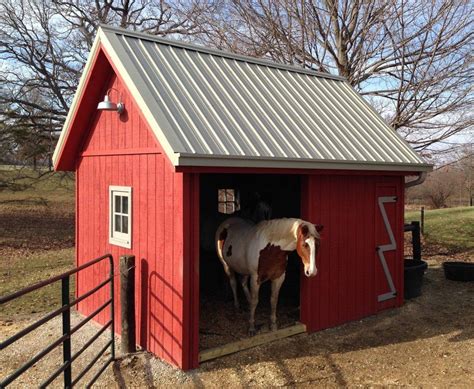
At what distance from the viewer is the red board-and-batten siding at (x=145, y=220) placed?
5609 mm

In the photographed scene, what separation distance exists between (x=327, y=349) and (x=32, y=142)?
46.8 ft

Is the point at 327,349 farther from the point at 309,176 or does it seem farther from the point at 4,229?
the point at 4,229

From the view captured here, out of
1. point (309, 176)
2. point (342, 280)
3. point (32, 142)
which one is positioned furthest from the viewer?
point (32, 142)

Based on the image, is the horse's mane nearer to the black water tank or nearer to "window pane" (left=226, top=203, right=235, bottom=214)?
the black water tank

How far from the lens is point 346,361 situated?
5.95 m

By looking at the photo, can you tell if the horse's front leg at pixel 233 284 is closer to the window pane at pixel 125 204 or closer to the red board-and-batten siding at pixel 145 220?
the red board-and-batten siding at pixel 145 220

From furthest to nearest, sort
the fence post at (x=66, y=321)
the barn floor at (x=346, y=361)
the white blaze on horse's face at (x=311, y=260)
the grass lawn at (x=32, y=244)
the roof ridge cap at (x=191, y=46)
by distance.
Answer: the grass lawn at (x=32, y=244), the roof ridge cap at (x=191, y=46), the white blaze on horse's face at (x=311, y=260), the barn floor at (x=346, y=361), the fence post at (x=66, y=321)

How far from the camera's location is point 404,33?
13.7 meters

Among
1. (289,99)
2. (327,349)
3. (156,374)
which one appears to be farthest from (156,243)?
(289,99)

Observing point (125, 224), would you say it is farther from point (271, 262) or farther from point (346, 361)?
point (346, 361)

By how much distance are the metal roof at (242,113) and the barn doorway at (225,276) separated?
65.5 inches

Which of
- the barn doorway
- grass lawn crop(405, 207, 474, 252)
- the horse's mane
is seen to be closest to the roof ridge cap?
the barn doorway

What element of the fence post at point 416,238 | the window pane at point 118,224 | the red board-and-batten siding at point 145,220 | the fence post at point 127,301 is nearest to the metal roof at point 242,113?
the red board-and-batten siding at point 145,220

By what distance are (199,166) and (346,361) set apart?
3.12m
